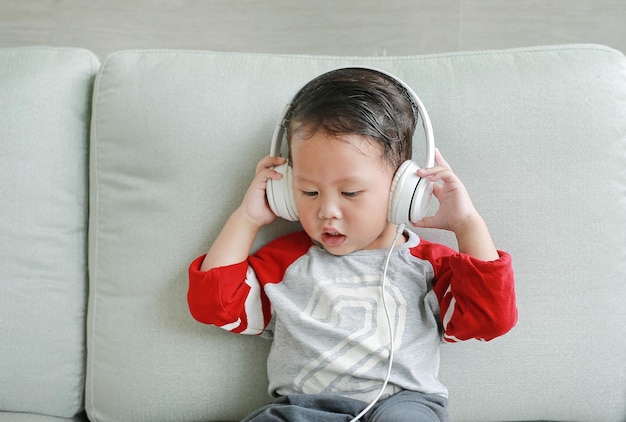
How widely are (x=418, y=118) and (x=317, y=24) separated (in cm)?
47

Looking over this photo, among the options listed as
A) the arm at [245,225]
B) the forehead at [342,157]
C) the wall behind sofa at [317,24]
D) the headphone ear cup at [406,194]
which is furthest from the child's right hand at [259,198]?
the wall behind sofa at [317,24]

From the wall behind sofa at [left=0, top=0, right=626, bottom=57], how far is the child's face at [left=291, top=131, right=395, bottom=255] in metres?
0.57

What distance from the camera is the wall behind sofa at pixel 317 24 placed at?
1.61m

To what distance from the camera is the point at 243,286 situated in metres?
1.22

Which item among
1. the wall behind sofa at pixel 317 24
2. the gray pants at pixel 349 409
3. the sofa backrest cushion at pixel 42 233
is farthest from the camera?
the wall behind sofa at pixel 317 24

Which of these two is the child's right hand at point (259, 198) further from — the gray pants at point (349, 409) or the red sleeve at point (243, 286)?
the gray pants at point (349, 409)

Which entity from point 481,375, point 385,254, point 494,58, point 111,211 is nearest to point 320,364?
point 385,254

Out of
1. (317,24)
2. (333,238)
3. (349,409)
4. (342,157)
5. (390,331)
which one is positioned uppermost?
(317,24)

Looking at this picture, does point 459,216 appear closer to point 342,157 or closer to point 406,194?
point 406,194

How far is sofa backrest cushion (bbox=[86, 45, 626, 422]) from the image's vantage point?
1.27 meters

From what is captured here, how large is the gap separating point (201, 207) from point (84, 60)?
0.43m

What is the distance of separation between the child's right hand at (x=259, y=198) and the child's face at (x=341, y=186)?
83 mm

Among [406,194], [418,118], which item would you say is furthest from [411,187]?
[418,118]

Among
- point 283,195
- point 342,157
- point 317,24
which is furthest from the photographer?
point 317,24
